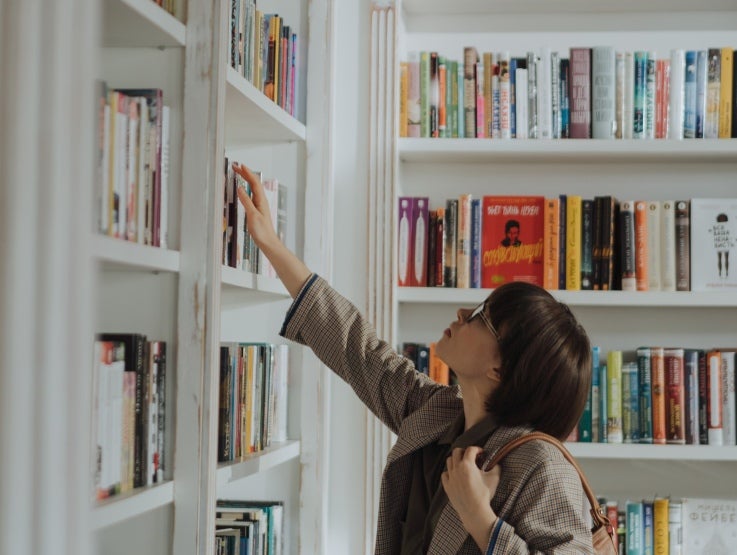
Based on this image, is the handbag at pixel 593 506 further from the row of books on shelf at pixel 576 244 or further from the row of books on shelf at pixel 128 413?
the row of books on shelf at pixel 576 244

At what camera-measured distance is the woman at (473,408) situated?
1516mm

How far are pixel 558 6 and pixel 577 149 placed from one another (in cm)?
44

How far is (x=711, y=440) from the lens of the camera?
2.48 m

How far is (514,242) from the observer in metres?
2.56

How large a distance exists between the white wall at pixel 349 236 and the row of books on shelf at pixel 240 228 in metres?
0.47

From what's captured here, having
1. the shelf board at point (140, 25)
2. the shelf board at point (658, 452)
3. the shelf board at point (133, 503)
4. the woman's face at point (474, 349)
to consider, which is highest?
the shelf board at point (140, 25)

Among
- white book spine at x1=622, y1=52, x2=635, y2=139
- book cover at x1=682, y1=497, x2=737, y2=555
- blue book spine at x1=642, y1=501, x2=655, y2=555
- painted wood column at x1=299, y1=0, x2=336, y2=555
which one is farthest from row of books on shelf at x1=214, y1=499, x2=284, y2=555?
white book spine at x1=622, y1=52, x2=635, y2=139

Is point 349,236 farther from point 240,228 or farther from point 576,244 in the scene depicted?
point 240,228

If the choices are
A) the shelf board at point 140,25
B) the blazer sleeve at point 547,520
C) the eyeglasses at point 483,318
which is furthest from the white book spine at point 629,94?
the shelf board at point 140,25

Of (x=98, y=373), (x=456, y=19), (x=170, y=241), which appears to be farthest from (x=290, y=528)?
(x=456, y=19)

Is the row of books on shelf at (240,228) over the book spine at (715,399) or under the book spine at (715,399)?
over

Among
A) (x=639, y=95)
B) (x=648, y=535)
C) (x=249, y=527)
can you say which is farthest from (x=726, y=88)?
(x=249, y=527)

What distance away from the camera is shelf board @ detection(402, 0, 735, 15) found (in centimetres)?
266

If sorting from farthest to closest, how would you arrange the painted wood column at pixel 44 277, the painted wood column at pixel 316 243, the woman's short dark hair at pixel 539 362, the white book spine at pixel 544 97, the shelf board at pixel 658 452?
the white book spine at pixel 544 97 → the shelf board at pixel 658 452 → the painted wood column at pixel 316 243 → the woman's short dark hair at pixel 539 362 → the painted wood column at pixel 44 277
